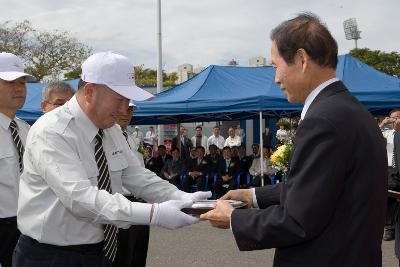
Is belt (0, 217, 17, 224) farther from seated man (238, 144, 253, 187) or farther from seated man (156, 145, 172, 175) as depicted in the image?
seated man (156, 145, 172, 175)

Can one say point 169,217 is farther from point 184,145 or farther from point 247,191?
point 184,145

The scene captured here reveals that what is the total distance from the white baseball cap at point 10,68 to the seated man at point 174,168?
29.5 ft

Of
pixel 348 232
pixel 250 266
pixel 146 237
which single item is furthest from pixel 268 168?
pixel 348 232

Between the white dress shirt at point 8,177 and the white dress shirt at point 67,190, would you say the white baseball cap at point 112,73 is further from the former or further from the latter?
the white dress shirt at point 8,177

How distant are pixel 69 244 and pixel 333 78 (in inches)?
53.3

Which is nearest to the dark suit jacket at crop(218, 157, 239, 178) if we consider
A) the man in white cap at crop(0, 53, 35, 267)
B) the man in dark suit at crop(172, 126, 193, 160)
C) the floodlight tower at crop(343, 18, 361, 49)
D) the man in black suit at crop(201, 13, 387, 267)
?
the man in dark suit at crop(172, 126, 193, 160)

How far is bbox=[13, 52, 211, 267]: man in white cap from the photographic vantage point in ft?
7.34

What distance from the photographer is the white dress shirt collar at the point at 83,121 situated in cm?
244

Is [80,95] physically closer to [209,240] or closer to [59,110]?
[59,110]

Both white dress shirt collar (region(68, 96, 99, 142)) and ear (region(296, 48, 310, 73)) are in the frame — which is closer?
ear (region(296, 48, 310, 73))

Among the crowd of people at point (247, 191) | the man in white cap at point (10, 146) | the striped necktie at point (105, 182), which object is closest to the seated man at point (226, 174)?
the man in white cap at point (10, 146)

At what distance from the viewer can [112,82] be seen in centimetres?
242

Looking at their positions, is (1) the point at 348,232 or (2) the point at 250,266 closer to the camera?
(1) the point at 348,232

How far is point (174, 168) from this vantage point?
12773 millimetres
